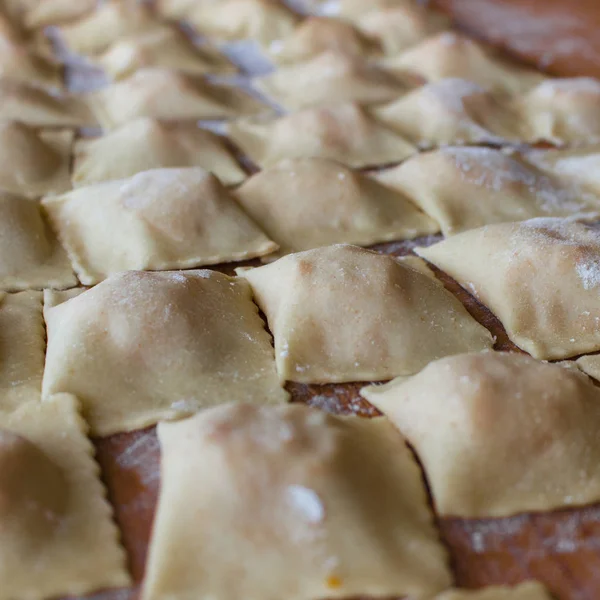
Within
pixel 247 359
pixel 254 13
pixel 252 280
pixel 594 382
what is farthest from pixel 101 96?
pixel 594 382

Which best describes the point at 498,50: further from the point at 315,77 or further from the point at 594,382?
the point at 594,382

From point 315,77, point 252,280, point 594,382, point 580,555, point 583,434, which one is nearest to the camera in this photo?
point 580,555

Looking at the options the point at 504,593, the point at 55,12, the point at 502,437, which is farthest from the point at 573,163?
the point at 55,12

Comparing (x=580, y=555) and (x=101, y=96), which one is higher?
(x=101, y=96)

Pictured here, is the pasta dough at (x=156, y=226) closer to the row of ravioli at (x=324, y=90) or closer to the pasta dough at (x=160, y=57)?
the row of ravioli at (x=324, y=90)

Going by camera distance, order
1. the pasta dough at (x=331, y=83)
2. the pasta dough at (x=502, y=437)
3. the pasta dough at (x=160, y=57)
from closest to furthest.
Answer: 1. the pasta dough at (x=502, y=437)
2. the pasta dough at (x=331, y=83)
3. the pasta dough at (x=160, y=57)

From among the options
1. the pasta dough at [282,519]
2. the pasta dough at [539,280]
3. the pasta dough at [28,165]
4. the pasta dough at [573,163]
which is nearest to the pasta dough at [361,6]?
the pasta dough at [573,163]
